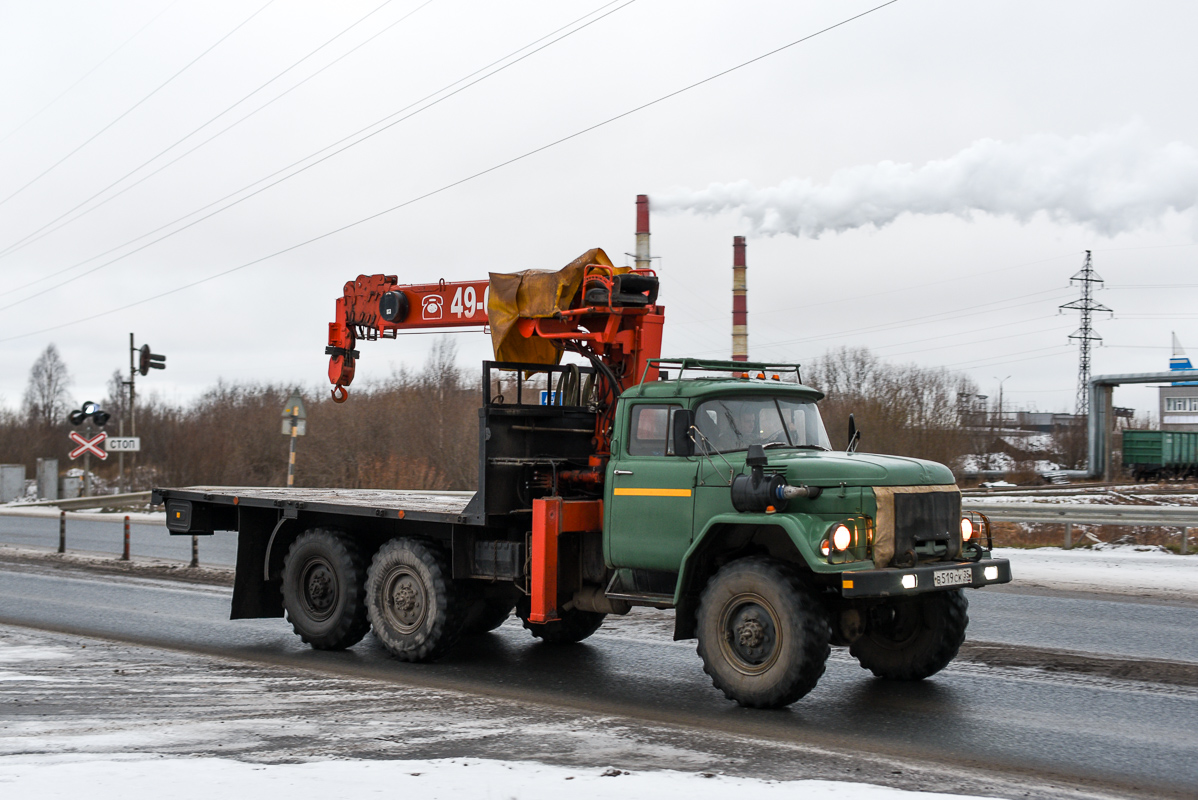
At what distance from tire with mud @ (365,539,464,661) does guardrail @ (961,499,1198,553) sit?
10880 millimetres

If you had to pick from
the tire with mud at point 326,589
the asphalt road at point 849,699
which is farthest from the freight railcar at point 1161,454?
the tire with mud at point 326,589

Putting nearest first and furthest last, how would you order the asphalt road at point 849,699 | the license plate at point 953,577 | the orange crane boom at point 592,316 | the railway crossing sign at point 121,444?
the asphalt road at point 849,699
the license plate at point 953,577
the orange crane boom at point 592,316
the railway crossing sign at point 121,444

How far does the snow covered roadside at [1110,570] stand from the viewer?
1494cm

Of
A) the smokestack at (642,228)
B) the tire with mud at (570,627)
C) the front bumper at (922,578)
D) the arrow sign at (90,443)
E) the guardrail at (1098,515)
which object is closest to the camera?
the front bumper at (922,578)

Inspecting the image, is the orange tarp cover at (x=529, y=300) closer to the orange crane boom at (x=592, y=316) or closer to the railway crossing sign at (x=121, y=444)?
the orange crane boom at (x=592, y=316)

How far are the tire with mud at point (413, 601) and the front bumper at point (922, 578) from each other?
3.85 m

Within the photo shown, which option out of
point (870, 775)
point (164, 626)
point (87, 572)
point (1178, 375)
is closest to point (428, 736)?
point (870, 775)

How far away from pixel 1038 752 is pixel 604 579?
382cm

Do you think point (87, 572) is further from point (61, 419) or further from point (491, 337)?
point (61, 419)

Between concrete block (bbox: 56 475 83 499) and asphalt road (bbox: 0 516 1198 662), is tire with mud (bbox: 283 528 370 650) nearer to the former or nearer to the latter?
asphalt road (bbox: 0 516 1198 662)

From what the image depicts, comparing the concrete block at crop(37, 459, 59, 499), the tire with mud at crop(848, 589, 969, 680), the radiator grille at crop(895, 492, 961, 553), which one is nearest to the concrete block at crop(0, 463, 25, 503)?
the concrete block at crop(37, 459, 59, 499)

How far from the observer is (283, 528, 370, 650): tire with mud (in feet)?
35.1

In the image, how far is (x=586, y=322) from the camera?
1034 cm

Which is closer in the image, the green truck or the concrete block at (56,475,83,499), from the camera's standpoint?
the green truck
